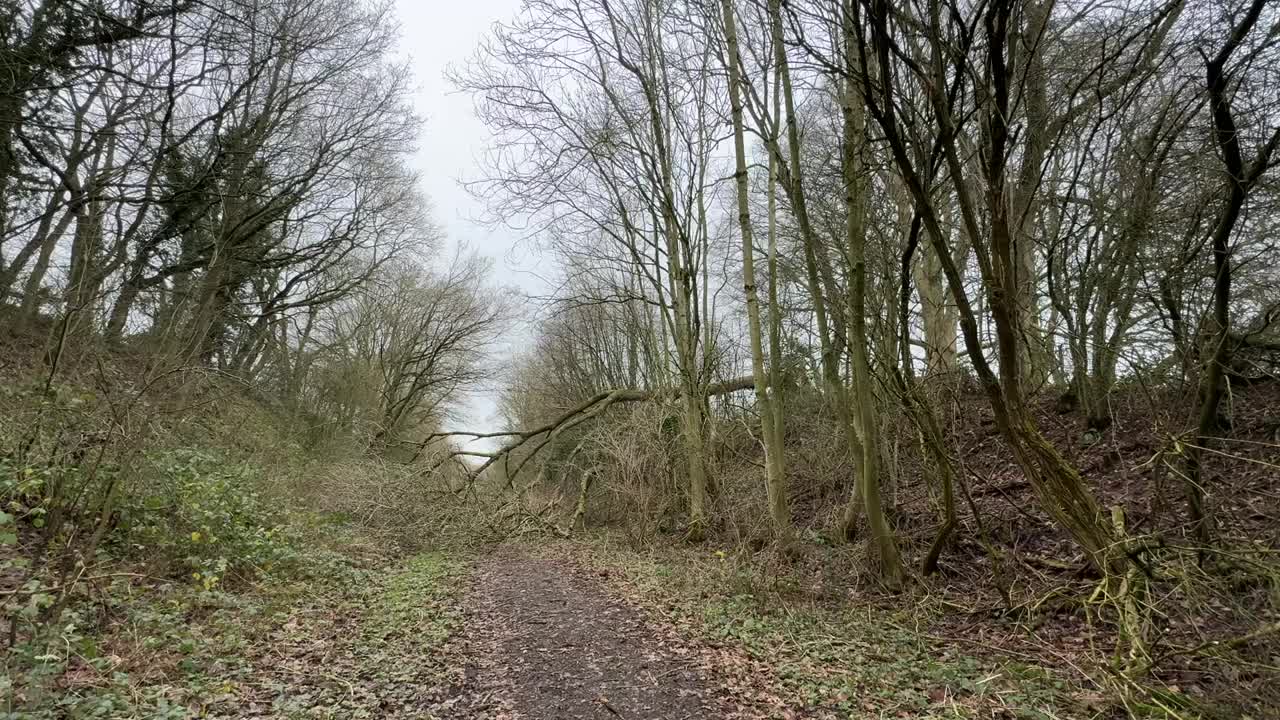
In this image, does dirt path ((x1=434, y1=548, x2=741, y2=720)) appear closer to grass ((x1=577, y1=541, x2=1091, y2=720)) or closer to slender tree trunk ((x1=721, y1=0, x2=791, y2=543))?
grass ((x1=577, y1=541, x2=1091, y2=720))

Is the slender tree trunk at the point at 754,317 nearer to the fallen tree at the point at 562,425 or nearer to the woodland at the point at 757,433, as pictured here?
the woodland at the point at 757,433

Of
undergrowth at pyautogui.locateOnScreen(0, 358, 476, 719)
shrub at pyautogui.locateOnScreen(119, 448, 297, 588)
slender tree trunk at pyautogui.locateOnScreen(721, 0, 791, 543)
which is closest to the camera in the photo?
undergrowth at pyautogui.locateOnScreen(0, 358, 476, 719)

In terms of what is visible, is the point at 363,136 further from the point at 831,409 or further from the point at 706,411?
the point at 831,409

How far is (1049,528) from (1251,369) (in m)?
2.45

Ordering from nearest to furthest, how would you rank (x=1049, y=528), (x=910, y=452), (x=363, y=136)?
1. (x=1049, y=528)
2. (x=910, y=452)
3. (x=363, y=136)

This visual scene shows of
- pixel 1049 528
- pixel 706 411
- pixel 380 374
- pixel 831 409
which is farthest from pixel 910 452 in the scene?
pixel 380 374

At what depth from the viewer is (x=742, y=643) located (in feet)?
15.5

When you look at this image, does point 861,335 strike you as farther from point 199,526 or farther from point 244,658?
point 199,526

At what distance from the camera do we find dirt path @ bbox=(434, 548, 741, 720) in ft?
12.2

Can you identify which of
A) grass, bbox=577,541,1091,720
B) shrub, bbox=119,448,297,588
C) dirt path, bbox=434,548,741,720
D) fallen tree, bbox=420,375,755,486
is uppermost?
fallen tree, bbox=420,375,755,486

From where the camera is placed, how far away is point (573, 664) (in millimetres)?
4508

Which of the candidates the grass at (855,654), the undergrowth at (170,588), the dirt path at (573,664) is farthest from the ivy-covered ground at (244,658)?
the grass at (855,654)

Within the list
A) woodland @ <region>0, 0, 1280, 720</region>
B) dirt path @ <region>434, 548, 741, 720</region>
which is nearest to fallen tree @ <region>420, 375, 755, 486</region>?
woodland @ <region>0, 0, 1280, 720</region>

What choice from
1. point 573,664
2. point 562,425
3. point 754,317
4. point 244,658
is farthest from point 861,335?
point 562,425
